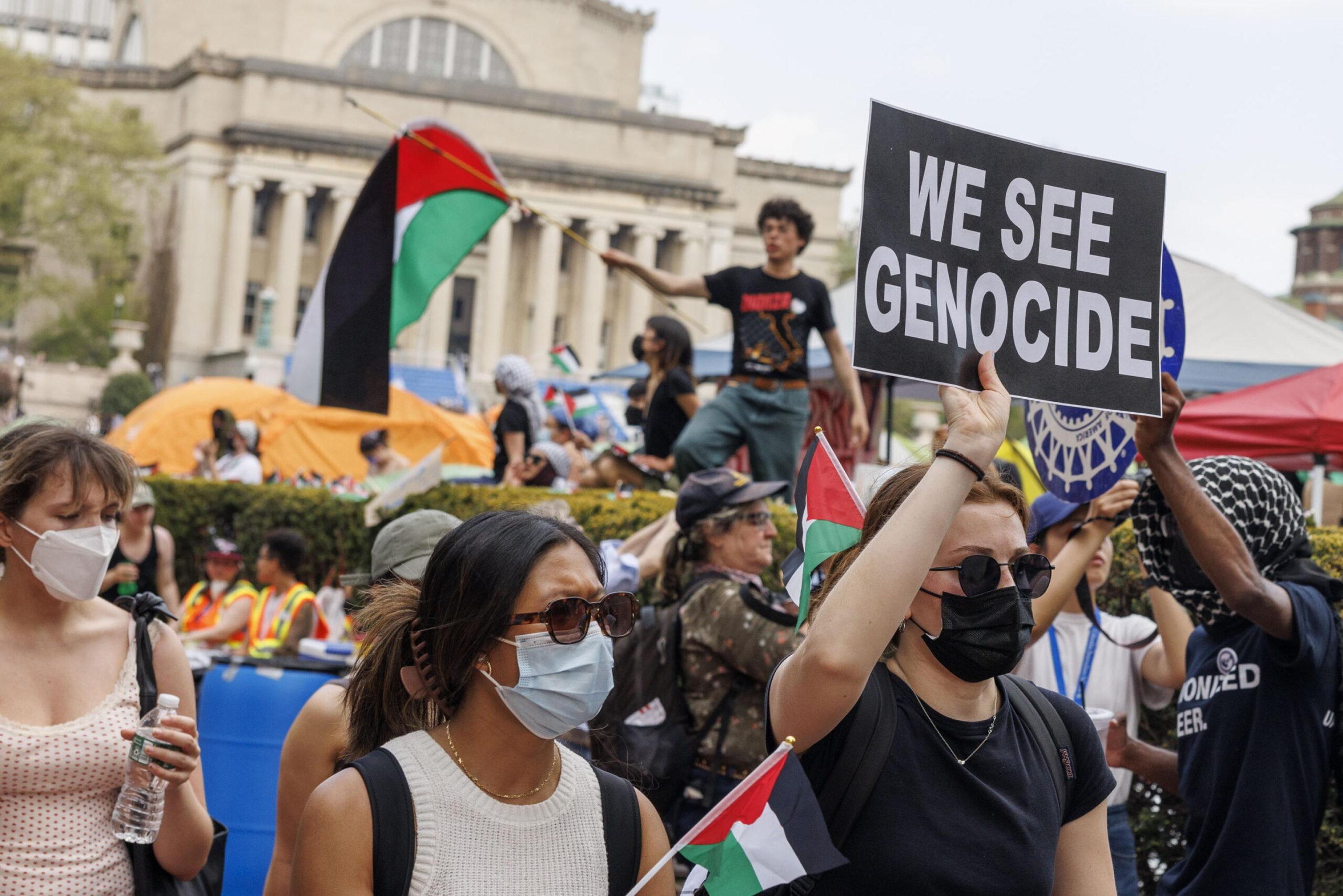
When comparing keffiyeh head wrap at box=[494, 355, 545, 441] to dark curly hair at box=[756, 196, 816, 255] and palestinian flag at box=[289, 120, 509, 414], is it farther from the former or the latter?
dark curly hair at box=[756, 196, 816, 255]

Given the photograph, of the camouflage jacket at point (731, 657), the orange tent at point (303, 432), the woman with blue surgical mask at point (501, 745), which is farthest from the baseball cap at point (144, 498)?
the orange tent at point (303, 432)

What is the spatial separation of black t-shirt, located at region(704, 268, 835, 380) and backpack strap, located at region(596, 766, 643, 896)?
17.0 feet

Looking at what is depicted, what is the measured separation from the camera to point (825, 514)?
3.26 metres

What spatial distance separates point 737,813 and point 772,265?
5.48 metres

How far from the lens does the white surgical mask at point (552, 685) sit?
8.48 ft

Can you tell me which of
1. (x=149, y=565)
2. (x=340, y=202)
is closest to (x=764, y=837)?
(x=149, y=565)

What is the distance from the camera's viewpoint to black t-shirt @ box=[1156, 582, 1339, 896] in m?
3.50

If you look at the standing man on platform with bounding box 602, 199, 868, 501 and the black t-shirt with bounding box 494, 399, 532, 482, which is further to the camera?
the black t-shirt with bounding box 494, 399, 532, 482

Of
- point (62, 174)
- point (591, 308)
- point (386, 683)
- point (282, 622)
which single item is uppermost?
point (62, 174)

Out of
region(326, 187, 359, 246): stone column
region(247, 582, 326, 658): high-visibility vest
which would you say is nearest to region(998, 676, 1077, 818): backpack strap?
region(247, 582, 326, 658): high-visibility vest

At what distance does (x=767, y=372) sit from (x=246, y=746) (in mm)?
3489

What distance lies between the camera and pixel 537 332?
73.2 meters

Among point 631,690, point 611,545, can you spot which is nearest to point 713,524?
point 631,690

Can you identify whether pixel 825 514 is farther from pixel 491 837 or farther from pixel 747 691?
pixel 747 691
